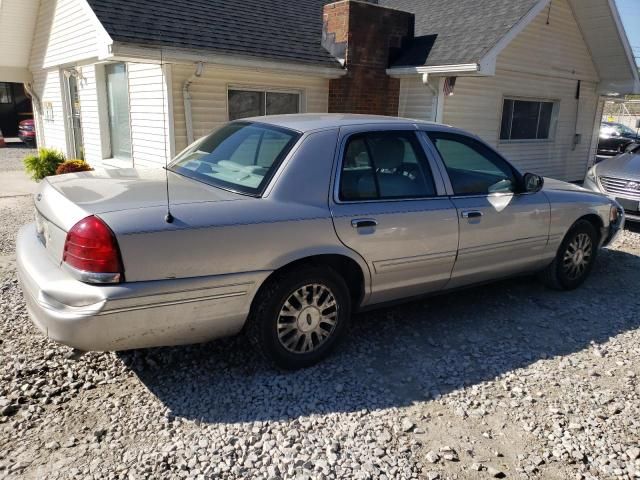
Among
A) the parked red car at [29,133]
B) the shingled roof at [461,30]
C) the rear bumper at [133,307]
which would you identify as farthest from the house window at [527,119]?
the parked red car at [29,133]

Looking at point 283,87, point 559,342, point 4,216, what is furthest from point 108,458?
point 283,87

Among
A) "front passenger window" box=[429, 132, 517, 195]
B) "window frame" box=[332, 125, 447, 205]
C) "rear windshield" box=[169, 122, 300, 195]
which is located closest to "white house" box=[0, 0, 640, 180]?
"rear windshield" box=[169, 122, 300, 195]

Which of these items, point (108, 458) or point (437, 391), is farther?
point (437, 391)

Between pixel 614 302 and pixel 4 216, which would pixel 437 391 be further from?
pixel 4 216

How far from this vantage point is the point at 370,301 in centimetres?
389

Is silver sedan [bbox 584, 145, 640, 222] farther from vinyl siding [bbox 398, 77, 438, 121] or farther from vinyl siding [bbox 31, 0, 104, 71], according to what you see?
vinyl siding [bbox 31, 0, 104, 71]

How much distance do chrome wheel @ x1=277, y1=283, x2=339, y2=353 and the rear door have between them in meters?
0.38

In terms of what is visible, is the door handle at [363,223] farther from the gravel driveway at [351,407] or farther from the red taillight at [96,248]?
the red taillight at [96,248]

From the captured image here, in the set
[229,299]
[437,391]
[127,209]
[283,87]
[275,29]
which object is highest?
[275,29]

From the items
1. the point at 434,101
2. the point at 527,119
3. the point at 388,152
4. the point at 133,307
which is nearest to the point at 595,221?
the point at 388,152

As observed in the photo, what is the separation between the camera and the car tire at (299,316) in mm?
3354

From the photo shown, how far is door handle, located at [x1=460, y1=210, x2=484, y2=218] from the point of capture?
411 centimetres

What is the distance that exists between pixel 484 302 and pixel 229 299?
2.83m

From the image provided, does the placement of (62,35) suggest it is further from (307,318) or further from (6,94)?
(6,94)
